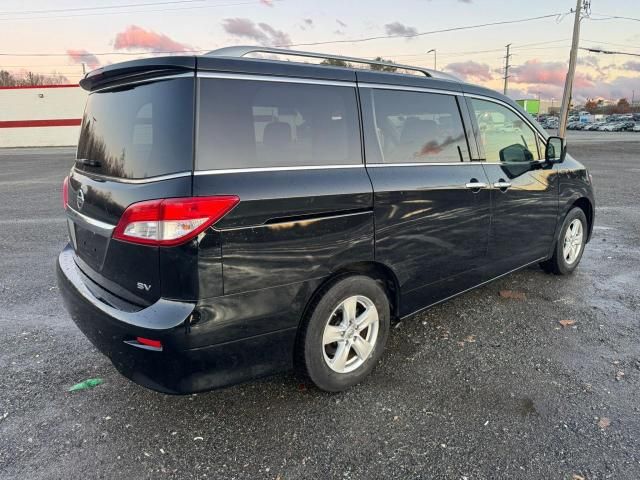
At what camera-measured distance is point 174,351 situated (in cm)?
233

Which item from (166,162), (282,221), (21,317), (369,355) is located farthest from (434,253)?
(21,317)

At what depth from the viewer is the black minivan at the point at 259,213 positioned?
233cm

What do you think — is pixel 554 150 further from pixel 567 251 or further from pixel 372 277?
pixel 372 277

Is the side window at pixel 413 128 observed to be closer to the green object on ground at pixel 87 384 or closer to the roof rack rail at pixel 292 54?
the roof rack rail at pixel 292 54

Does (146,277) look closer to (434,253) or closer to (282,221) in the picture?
(282,221)

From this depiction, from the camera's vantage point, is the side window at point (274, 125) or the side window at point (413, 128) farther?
the side window at point (413, 128)

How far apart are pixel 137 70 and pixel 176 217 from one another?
0.89 m

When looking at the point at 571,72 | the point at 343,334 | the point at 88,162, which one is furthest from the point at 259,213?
the point at 571,72

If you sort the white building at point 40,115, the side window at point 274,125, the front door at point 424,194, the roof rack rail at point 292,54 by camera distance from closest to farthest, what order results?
the side window at point 274,125 → the roof rack rail at point 292,54 → the front door at point 424,194 → the white building at point 40,115

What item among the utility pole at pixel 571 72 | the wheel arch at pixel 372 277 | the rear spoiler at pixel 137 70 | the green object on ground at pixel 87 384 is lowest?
the green object on ground at pixel 87 384

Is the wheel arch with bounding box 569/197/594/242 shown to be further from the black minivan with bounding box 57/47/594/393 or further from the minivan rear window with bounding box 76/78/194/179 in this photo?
the minivan rear window with bounding box 76/78/194/179

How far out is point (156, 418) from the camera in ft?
9.18

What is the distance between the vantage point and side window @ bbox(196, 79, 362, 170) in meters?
2.38

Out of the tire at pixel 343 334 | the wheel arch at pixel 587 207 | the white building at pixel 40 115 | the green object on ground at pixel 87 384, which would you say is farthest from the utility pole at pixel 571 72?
the white building at pixel 40 115
